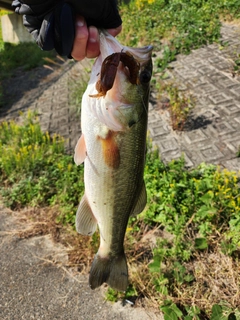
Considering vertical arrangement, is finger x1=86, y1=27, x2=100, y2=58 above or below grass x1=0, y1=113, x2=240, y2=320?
above

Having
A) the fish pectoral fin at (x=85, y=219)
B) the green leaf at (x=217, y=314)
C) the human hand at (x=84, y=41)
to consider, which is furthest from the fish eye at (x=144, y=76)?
the green leaf at (x=217, y=314)

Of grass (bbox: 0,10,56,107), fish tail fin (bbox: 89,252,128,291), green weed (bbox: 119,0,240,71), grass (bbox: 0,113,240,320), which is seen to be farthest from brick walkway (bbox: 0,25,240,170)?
fish tail fin (bbox: 89,252,128,291)

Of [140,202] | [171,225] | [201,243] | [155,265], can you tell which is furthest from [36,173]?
[140,202]

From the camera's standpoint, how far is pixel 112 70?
5.28ft

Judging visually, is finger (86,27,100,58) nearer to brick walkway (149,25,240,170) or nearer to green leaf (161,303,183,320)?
green leaf (161,303,183,320)

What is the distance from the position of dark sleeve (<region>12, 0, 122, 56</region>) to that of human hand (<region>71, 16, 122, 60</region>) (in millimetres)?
29

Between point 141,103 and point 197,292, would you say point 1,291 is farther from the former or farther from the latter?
point 141,103

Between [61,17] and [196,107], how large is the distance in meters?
4.86

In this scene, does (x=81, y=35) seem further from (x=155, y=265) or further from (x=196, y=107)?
(x=196, y=107)

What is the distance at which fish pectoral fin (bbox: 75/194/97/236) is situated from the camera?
217cm

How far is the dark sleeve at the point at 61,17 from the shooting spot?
161cm

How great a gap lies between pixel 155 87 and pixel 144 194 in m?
5.11

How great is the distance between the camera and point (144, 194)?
2137 millimetres

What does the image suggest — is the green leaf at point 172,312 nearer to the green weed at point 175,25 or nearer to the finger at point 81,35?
the finger at point 81,35
